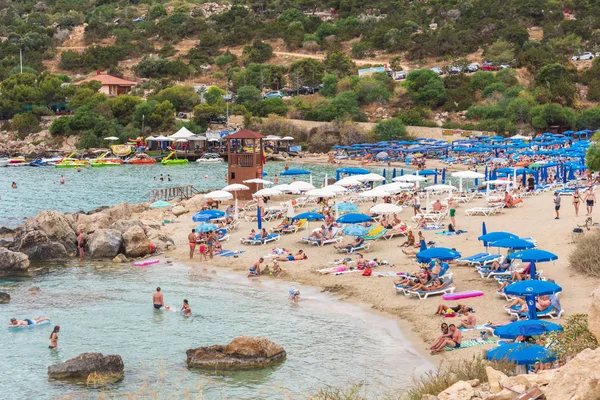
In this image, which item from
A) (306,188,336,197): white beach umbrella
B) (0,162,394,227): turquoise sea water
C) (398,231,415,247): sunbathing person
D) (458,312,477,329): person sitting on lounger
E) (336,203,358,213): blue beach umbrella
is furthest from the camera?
(0,162,394,227): turquoise sea water

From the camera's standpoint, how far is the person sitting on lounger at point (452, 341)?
1587cm

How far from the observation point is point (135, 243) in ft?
91.6

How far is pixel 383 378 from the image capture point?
49.1 ft

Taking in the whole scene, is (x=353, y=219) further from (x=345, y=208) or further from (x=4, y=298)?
(x=4, y=298)

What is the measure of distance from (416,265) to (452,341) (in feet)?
24.0

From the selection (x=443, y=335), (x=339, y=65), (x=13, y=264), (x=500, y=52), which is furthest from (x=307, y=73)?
(x=443, y=335)

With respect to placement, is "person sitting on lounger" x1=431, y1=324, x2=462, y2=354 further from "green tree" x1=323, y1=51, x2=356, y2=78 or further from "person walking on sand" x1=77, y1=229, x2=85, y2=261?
"green tree" x1=323, y1=51, x2=356, y2=78

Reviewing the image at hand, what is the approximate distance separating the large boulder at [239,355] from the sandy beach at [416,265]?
9.79 ft

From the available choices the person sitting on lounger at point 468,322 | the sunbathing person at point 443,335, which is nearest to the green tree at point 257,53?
the person sitting on lounger at point 468,322

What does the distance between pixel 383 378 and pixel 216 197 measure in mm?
18071

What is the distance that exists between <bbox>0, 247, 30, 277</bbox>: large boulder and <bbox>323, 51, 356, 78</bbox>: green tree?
6279 centimetres

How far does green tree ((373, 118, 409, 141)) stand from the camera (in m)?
68.3

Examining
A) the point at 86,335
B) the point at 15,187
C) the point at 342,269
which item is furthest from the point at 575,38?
the point at 86,335

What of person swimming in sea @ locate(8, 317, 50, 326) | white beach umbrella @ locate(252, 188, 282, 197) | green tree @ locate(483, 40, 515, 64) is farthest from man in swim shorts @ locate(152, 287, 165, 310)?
green tree @ locate(483, 40, 515, 64)
